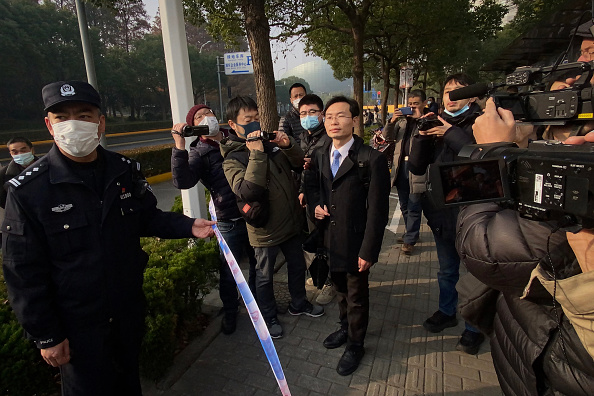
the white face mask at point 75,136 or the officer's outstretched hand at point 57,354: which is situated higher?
the white face mask at point 75,136

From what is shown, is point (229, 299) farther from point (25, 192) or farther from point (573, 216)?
point (573, 216)

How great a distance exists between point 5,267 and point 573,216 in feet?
7.17

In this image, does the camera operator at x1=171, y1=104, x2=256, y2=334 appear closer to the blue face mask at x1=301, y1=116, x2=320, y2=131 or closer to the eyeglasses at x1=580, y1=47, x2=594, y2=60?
the blue face mask at x1=301, y1=116, x2=320, y2=131

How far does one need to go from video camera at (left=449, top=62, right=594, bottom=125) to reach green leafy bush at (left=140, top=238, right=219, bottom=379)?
228cm

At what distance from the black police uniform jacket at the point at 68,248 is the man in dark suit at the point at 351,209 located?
51.9 inches

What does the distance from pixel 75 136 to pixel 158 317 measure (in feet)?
4.37

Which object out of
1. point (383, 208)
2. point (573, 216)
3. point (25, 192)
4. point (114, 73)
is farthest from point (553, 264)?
point (114, 73)

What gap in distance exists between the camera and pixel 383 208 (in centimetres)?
246

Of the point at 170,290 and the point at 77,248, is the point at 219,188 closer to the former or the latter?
the point at 170,290

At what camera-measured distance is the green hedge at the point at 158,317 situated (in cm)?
188

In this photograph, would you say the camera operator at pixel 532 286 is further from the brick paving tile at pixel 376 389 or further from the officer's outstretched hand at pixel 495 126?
the brick paving tile at pixel 376 389

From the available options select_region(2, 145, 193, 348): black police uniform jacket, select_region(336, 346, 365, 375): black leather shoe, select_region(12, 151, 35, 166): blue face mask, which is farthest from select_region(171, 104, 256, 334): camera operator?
select_region(12, 151, 35, 166): blue face mask

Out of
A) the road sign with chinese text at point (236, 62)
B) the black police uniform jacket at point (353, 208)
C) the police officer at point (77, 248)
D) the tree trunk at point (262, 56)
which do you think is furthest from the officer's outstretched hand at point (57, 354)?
the road sign with chinese text at point (236, 62)

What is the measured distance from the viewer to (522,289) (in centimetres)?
122
